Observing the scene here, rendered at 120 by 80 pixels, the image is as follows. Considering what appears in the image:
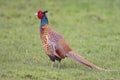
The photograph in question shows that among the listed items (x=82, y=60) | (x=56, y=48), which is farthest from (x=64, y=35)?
(x=82, y=60)

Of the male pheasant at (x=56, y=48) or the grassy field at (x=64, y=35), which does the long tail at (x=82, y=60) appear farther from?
the grassy field at (x=64, y=35)

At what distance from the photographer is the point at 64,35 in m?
A: 15.2

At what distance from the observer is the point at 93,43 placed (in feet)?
46.3

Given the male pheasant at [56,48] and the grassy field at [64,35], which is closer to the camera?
the grassy field at [64,35]

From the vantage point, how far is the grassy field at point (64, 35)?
35.0 ft

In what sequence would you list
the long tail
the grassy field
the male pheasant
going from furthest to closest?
the male pheasant
the long tail
the grassy field

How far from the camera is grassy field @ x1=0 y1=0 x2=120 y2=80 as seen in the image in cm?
1066

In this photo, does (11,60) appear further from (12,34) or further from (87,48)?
(12,34)

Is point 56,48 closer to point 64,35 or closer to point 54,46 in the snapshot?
point 54,46

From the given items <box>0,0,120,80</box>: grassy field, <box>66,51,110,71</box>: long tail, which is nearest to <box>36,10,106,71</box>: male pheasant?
<box>66,51,110,71</box>: long tail

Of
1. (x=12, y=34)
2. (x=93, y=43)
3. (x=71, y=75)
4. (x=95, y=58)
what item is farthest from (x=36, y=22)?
(x=71, y=75)

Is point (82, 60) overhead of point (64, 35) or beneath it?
overhead

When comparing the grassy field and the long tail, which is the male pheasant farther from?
the grassy field

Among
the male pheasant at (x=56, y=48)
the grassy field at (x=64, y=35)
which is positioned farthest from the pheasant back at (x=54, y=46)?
the grassy field at (x=64, y=35)
